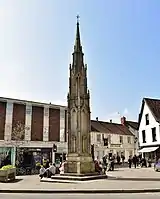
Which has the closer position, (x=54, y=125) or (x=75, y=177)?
(x=75, y=177)

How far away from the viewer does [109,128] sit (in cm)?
5094

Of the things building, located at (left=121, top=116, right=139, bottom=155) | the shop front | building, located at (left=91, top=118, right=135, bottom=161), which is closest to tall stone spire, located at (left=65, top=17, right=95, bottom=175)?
the shop front

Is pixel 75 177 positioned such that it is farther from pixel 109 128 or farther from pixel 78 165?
pixel 109 128

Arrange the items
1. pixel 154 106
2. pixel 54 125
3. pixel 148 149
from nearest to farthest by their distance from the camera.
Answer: pixel 148 149, pixel 54 125, pixel 154 106

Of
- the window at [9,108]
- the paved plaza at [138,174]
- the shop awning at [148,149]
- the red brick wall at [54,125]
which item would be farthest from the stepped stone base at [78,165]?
the shop awning at [148,149]

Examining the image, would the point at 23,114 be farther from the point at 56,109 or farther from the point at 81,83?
the point at 81,83

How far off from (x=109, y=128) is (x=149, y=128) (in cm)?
1316

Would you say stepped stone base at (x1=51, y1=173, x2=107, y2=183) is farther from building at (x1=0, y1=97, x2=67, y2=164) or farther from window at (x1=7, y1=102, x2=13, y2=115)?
window at (x1=7, y1=102, x2=13, y2=115)

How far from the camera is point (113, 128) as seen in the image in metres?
51.8

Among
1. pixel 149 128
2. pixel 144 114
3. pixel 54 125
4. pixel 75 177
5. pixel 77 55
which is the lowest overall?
pixel 75 177

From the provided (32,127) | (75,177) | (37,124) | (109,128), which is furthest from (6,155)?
(109,128)

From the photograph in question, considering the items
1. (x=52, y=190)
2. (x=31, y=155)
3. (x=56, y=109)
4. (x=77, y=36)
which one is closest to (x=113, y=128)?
(x=56, y=109)

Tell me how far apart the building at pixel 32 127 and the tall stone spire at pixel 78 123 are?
54.3 ft

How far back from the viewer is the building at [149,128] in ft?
120
